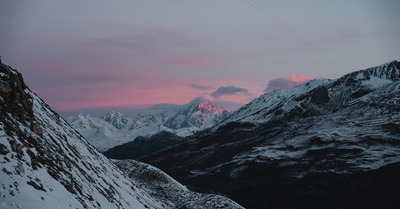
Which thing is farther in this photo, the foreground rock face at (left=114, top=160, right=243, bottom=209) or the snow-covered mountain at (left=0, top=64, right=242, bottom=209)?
the foreground rock face at (left=114, top=160, right=243, bottom=209)

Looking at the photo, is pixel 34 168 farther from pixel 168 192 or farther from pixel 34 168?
pixel 168 192

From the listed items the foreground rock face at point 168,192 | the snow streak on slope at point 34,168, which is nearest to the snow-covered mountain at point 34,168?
the snow streak on slope at point 34,168

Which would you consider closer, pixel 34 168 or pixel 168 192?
pixel 34 168

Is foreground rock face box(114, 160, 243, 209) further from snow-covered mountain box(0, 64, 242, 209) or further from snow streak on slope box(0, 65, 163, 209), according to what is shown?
snow streak on slope box(0, 65, 163, 209)

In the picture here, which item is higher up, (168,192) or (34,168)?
(34,168)

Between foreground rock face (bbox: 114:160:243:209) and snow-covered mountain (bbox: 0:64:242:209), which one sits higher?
snow-covered mountain (bbox: 0:64:242:209)

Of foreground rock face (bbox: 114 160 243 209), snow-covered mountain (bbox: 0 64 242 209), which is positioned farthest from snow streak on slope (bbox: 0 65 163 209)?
foreground rock face (bbox: 114 160 243 209)

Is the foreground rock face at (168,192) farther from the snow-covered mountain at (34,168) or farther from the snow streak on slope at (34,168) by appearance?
the snow streak on slope at (34,168)

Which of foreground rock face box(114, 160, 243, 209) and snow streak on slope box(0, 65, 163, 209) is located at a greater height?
snow streak on slope box(0, 65, 163, 209)

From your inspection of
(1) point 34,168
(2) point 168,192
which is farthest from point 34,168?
(2) point 168,192

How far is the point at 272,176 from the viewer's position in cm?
19550

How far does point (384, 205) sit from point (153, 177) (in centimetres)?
7816

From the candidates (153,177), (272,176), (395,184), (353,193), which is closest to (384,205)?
(395,184)

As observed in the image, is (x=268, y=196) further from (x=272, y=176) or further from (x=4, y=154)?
(x=4, y=154)
